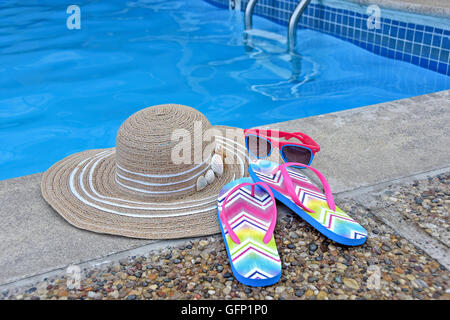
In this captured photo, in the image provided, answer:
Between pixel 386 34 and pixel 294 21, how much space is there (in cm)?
104

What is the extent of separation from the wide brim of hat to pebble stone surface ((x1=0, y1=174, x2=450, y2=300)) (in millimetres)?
116

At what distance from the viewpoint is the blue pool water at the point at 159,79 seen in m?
3.80

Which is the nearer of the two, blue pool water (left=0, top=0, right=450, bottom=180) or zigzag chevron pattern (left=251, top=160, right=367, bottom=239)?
zigzag chevron pattern (left=251, top=160, right=367, bottom=239)

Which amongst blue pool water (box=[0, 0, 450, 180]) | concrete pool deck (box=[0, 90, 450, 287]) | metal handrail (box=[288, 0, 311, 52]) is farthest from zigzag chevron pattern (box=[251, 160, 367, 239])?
metal handrail (box=[288, 0, 311, 52])

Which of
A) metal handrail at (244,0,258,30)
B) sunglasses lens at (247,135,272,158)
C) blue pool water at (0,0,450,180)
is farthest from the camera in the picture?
metal handrail at (244,0,258,30)

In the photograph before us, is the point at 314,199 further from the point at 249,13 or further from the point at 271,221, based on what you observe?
the point at 249,13

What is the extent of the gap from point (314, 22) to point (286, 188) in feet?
14.3

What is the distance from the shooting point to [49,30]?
247 inches

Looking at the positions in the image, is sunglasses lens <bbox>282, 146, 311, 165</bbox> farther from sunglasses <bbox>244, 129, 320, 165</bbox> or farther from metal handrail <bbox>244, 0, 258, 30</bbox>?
metal handrail <bbox>244, 0, 258, 30</bbox>

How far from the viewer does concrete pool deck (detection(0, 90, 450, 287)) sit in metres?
1.58

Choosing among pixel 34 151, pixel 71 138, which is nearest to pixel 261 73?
pixel 71 138

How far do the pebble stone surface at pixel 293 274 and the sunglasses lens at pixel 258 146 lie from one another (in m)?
0.61

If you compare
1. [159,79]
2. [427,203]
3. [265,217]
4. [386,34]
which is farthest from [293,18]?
[265,217]
